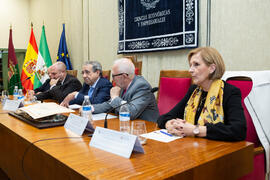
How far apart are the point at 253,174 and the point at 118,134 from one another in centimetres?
87

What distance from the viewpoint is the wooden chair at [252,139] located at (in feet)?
4.49

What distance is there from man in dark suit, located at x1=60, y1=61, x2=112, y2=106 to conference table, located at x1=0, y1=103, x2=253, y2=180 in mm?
1052

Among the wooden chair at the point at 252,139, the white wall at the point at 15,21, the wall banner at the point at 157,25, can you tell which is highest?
the white wall at the point at 15,21

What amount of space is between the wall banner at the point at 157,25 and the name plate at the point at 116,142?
194 cm

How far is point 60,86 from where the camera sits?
3289 mm

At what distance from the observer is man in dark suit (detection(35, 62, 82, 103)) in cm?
309

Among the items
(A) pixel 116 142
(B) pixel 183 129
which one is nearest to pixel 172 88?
(B) pixel 183 129

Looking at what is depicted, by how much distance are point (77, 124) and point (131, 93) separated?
0.67 m

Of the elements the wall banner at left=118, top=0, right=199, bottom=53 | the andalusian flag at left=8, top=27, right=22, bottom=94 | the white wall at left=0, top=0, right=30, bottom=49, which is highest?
the white wall at left=0, top=0, right=30, bottom=49

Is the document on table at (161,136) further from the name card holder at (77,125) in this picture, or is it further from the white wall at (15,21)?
the white wall at (15,21)

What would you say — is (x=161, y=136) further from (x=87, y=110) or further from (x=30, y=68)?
A: (x=30, y=68)

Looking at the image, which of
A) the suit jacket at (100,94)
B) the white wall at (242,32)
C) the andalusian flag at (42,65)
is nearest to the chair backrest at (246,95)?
the white wall at (242,32)

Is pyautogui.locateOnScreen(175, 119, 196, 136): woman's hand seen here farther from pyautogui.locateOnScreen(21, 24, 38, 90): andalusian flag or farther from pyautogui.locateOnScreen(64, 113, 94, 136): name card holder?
pyautogui.locateOnScreen(21, 24, 38, 90): andalusian flag

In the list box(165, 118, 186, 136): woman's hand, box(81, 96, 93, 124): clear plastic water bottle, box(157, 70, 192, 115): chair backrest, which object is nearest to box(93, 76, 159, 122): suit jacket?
box(157, 70, 192, 115): chair backrest
